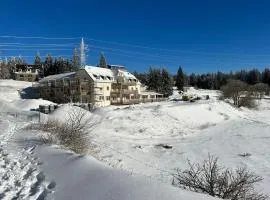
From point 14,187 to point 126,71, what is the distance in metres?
78.4

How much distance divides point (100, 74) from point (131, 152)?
46.4m

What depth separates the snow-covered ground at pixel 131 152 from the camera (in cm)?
1080

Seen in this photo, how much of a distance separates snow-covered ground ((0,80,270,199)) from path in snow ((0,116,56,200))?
0.11 ft

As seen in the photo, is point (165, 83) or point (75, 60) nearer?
point (165, 83)

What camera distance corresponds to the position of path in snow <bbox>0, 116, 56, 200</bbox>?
1102 centimetres

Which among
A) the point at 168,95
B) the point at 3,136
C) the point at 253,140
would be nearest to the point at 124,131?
the point at 253,140

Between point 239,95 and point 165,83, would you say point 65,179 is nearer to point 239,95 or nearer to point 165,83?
point 239,95

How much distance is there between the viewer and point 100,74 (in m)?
78.9

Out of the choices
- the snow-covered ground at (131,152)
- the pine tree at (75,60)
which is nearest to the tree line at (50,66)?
the pine tree at (75,60)

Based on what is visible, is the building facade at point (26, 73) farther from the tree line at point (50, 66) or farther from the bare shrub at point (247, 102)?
the bare shrub at point (247, 102)

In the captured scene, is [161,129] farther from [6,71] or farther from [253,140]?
[6,71]

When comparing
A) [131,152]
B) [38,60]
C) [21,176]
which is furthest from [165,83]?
[21,176]

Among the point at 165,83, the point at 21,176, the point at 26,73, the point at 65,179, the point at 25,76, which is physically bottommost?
the point at 21,176

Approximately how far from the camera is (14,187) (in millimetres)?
11758
